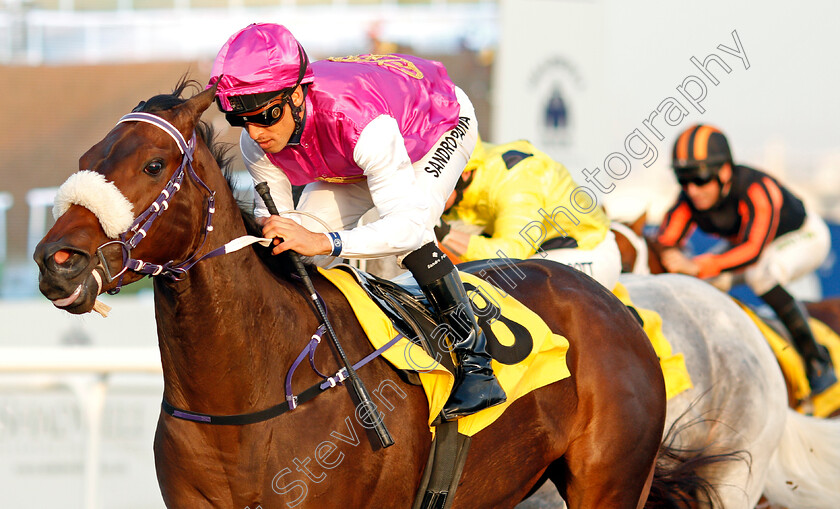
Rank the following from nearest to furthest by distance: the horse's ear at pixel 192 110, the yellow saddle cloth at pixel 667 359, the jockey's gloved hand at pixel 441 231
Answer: the horse's ear at pixel 192 110
the yellow saddle cloth at pixel 667 359
the jockey's gloved hand at pixel 441 231

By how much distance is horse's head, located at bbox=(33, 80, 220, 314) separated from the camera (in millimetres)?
1906

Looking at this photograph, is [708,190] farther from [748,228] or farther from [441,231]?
[441,231]

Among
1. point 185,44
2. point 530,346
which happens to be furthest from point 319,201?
point 185,44

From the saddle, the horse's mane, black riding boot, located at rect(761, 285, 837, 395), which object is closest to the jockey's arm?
black riding boot, located at rect(761, 285, 837, 395)

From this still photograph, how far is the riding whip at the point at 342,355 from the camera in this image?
2357 mm

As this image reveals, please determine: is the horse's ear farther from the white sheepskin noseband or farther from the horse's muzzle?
the horse's muzzle

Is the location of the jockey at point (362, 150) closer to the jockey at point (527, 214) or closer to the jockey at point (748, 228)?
the jockey at point (527, 214)

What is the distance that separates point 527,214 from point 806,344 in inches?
87.3

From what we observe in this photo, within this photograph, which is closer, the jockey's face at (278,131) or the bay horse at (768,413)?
the jockey's face at (278,131)

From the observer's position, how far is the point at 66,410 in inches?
191

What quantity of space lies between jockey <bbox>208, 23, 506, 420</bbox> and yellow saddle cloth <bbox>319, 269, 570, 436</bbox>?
7 centimetres

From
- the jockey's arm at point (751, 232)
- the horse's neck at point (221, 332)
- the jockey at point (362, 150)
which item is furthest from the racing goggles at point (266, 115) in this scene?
the jockey's arm at point (751, 232)

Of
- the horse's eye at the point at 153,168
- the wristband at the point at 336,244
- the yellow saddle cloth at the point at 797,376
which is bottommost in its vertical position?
the yellow saddle cloth at the point at 797,376

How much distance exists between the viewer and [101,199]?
194 centimetres
